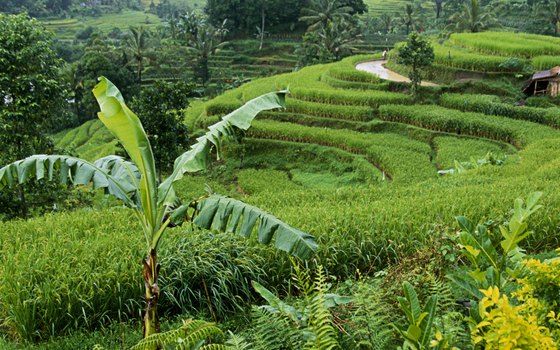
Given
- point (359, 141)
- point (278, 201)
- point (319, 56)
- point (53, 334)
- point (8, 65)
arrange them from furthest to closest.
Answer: point (319, 56)
point (359, 141)
point (8, 65)
point (278, 201)
point (53, 334)

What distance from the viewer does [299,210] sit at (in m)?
6.45

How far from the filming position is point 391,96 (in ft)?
68.5

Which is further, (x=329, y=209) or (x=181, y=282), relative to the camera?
(x=329, y=209)

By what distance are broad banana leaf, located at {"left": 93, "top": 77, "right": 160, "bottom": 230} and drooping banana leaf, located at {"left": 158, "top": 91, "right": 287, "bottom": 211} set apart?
6.1 inches

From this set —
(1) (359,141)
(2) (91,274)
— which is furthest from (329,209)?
(1) (359,141)

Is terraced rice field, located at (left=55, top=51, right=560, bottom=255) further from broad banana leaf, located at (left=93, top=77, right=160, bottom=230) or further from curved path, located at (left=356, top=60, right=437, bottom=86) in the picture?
broad banana leaf, located at (left=93, top=77, right=160, bottom=230)

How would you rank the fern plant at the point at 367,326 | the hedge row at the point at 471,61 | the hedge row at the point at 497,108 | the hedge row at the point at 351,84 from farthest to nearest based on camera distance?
1. the hedge row at the point at 351,84
2. the hedge row at the point at 471,61
3. the hedge row at the point at 497,108
4. the fern plant at the point at 367,326

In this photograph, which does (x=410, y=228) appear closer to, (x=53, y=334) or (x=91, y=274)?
(x=91, y=274)

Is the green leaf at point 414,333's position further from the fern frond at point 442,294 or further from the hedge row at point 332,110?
the hedge row at point 332,110

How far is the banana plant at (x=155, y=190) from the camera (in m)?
3.62

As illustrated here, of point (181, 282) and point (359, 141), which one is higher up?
point (181, 282)

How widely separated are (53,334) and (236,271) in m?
1.50

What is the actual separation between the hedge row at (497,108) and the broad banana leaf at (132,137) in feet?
55.1

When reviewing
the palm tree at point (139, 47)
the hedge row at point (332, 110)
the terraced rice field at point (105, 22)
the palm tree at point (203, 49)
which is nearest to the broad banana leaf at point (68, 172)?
the hedge row at point (332, 110)
